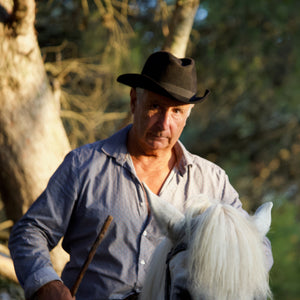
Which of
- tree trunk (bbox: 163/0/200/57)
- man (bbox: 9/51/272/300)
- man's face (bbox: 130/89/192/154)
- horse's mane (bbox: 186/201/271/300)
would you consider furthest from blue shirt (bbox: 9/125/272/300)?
tree trunk (bbox: 163/0/200/57)

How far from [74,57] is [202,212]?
15.1ft

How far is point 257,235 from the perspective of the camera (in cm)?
173

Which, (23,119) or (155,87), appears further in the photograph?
(23,119)

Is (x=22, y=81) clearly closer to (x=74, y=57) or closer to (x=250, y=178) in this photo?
(x=74, y=57)

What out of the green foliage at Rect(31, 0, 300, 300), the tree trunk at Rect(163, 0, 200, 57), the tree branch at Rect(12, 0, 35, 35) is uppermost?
the tree branch at Rect(12, 0, 35, 35)

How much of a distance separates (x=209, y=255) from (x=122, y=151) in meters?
0.99

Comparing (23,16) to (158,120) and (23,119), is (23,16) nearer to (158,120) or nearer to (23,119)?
(23,119)

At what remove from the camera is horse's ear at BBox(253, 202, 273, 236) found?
183 cm

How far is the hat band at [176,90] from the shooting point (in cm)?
232

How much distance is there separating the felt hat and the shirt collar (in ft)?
0.98

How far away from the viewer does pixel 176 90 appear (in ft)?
7.74

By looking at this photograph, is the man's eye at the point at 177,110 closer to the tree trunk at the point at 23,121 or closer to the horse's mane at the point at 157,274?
the horse's mane at the point at 157,274

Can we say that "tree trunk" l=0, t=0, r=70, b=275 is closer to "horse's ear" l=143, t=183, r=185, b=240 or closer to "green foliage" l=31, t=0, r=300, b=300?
"green foliage" l=31, t=0, r=300, b=300

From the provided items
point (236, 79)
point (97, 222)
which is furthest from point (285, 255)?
point (97, 222)
